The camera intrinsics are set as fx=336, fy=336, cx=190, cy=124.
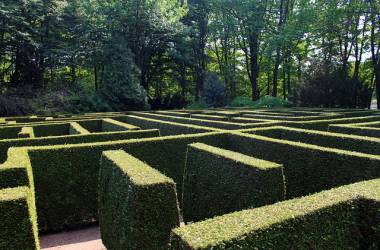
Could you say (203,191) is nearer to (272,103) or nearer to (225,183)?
(225,183)

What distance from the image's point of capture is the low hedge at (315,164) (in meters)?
7.52

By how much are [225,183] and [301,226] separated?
3.45 m

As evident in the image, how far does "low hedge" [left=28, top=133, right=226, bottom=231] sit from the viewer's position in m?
9.55

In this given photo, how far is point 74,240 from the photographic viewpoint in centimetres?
915

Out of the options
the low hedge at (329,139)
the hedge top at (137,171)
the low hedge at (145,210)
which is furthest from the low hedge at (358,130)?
the low hedge at (145,210)

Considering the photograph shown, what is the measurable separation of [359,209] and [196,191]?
14.7 ft

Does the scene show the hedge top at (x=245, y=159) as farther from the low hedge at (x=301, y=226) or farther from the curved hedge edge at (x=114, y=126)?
the curved hedge edge at (x=114, y=126)

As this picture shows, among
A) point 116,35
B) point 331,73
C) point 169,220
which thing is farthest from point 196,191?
point 116,35

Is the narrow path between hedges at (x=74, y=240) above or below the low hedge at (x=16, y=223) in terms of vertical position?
below

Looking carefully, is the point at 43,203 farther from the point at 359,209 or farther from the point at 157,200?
the point at 359,209

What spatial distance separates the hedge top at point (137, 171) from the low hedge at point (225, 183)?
5.75 feet

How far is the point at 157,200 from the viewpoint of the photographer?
6.02 metres

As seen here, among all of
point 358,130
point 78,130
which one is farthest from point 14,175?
point 358,130

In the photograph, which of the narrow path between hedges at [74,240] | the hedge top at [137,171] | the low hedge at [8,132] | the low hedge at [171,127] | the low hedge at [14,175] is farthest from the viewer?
the low hedge at [8,132]
